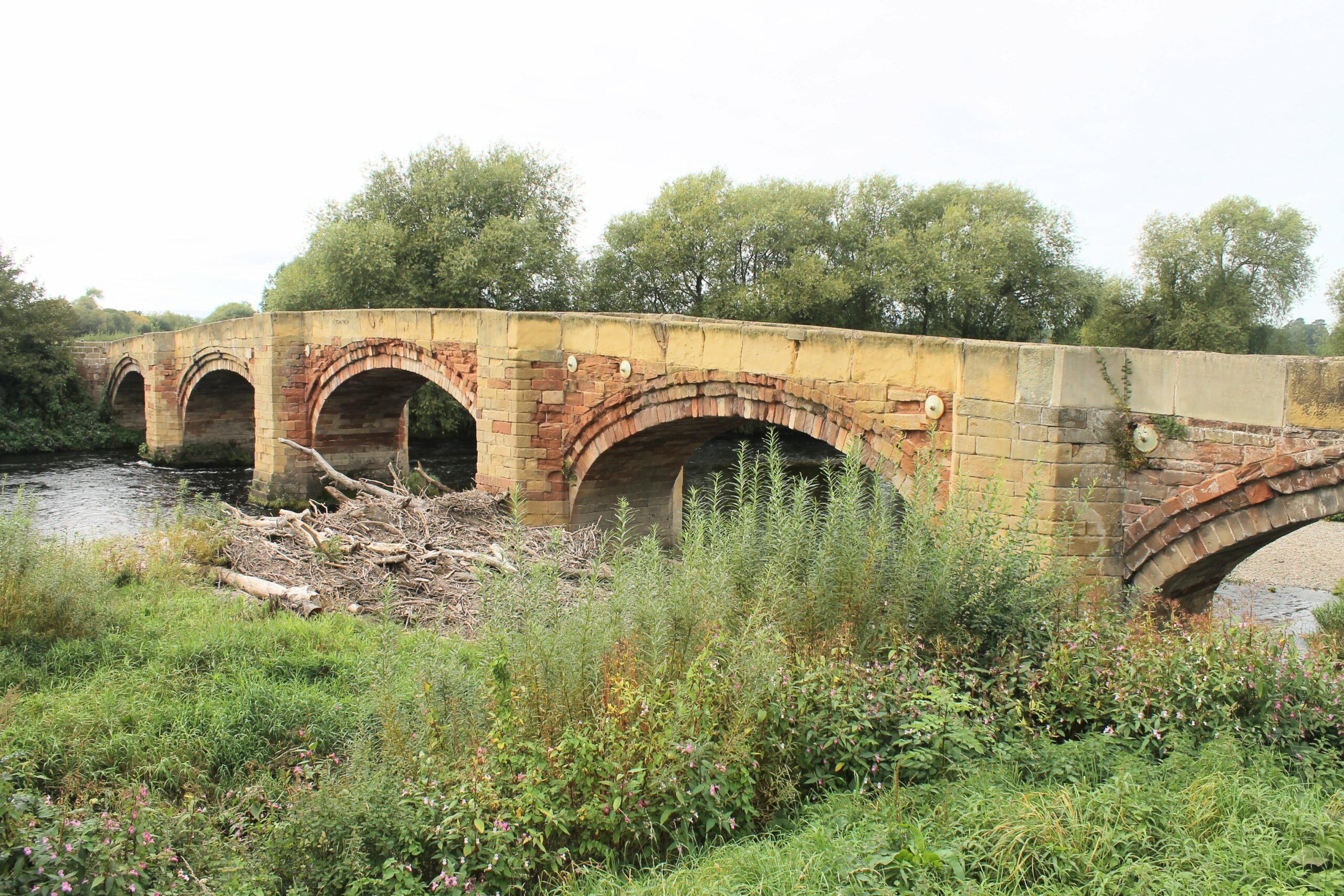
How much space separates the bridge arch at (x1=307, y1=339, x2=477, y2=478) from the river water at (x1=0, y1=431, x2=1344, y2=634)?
1.50m

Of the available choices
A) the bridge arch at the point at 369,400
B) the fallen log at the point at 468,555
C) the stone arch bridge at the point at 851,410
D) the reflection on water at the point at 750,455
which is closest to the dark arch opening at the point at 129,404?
the bridge arch at the point at 369,400

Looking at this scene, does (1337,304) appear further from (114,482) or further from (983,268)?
(114,482)

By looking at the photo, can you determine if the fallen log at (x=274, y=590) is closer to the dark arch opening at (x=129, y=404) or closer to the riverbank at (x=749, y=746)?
the riverbank at (x=749, y=746)

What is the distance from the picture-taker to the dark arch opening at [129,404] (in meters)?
24.9

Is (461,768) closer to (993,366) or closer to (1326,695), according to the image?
(1326,695)

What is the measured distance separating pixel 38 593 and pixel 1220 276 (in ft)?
81.0

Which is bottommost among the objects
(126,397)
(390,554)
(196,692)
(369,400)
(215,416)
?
(196,692)

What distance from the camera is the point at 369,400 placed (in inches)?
637

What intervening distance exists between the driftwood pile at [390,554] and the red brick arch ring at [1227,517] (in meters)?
3.82

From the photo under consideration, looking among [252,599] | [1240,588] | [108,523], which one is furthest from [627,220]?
[252,599]

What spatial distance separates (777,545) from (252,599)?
4.69 meters

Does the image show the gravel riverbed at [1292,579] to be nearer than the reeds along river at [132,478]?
Yes

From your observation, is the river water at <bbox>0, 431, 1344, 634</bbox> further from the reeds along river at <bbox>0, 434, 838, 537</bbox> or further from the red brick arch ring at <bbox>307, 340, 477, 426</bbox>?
the red brick arch ring at <bbox>307, 340, 477, 426</bbox>

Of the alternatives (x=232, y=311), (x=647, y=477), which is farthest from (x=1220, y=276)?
(x=232, y=311)
